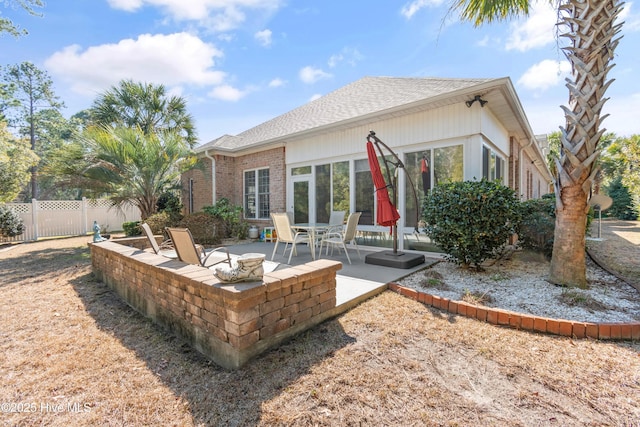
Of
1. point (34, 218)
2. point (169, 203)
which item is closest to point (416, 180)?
point (169, 203)

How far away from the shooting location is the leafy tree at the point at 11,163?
10.9 metres

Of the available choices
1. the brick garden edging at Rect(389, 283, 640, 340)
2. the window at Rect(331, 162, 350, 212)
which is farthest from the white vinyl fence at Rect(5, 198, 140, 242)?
the brick garden edging at Rect(389, 283, 640, 340)

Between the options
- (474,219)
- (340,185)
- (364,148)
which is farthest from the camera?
(340,185)

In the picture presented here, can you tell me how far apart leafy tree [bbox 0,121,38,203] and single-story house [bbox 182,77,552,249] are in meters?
7.08

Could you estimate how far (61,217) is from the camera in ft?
41.6

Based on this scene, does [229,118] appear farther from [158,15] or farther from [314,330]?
[314,330]

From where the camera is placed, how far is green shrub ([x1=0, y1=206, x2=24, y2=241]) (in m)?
10.2

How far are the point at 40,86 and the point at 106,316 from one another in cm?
3096

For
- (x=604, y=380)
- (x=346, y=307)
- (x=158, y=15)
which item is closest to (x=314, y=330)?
(x=346, y=307)

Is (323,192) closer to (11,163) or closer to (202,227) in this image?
(202,227)

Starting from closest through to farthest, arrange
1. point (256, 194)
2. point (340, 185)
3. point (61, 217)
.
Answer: point (340, 185) → point (256, 194) → point (61, 217)

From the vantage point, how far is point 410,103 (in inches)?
231

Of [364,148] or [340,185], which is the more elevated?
[364,148]

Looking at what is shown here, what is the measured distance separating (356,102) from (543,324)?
7.05 meters
